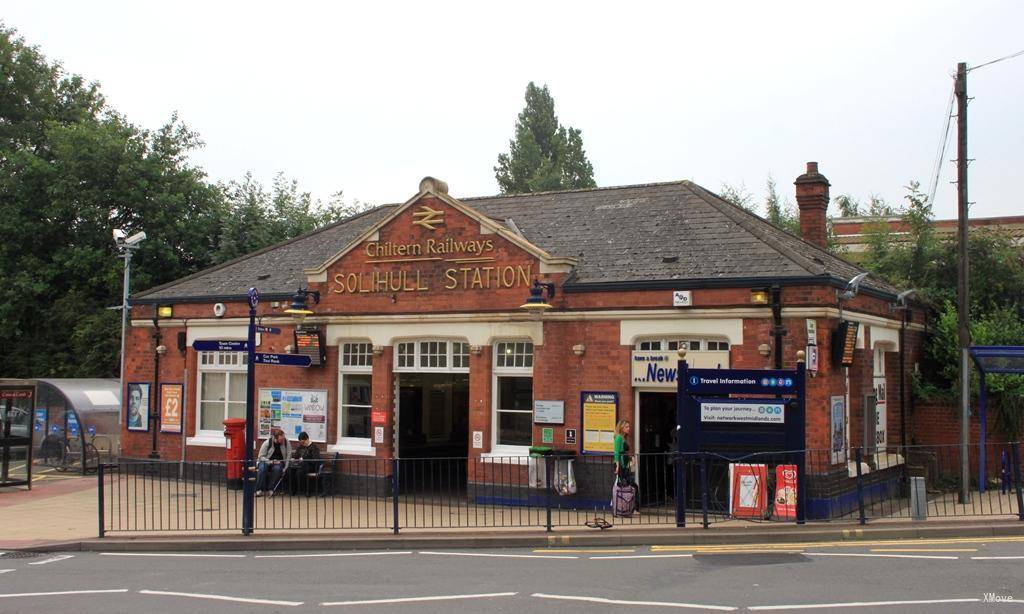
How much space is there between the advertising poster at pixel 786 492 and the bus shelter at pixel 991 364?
4893 millimetres

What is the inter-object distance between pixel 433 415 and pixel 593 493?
24.2 ft

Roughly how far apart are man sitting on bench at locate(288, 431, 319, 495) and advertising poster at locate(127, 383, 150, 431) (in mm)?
5287

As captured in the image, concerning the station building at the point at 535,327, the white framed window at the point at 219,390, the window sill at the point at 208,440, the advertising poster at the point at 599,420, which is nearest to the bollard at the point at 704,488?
the station building at the point at 535,327

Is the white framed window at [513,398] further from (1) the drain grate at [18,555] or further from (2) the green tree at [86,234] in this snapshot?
(2) the green tree at [86,234]

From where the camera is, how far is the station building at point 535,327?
16359 mm

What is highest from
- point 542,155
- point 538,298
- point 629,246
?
point 542,155

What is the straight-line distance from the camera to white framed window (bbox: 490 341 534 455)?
1825cm

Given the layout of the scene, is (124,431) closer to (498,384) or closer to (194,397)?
(194,397)

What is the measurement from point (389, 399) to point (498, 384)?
7.97 ft

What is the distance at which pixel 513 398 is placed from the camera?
18469mm

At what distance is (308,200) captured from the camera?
4106 centimetres

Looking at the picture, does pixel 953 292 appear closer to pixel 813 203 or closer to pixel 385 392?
pixel 813 203

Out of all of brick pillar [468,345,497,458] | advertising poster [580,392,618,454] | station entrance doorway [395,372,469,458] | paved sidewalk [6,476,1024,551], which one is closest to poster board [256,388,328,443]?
station entrance doorway [395,372,469,458]

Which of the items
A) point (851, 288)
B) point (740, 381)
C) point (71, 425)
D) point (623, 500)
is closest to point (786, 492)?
point (740, 381)
